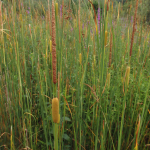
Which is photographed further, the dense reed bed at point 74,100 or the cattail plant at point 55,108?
the dense reed bed at point 74,100

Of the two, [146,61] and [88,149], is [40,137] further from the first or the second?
[146,61]

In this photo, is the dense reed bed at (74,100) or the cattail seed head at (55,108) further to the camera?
the dense reed bed at (74,100)

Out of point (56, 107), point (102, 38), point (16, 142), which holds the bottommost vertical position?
point (16, 142)

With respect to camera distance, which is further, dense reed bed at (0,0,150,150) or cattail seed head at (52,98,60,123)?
dense reed bed at (0,0,150,150)

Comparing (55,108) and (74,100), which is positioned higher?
(55,108)

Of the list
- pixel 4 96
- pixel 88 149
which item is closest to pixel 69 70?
pixel 4 96

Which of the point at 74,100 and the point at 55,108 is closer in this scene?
the point at 55,108

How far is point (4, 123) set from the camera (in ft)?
3.33

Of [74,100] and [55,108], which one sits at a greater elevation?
[55,108]

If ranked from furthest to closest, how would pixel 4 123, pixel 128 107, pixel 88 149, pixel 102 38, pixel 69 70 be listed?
pixel 69 70, pixel 128 107, pixel 88 149, pixel 4 123, pixel 102 38

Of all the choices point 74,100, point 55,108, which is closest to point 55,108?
point 55,108

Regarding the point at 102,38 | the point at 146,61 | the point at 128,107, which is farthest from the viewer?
the point at 146,61

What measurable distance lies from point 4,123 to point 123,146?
34.7 inches

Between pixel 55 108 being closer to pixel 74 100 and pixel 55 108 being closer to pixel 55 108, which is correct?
pixel 55 108
